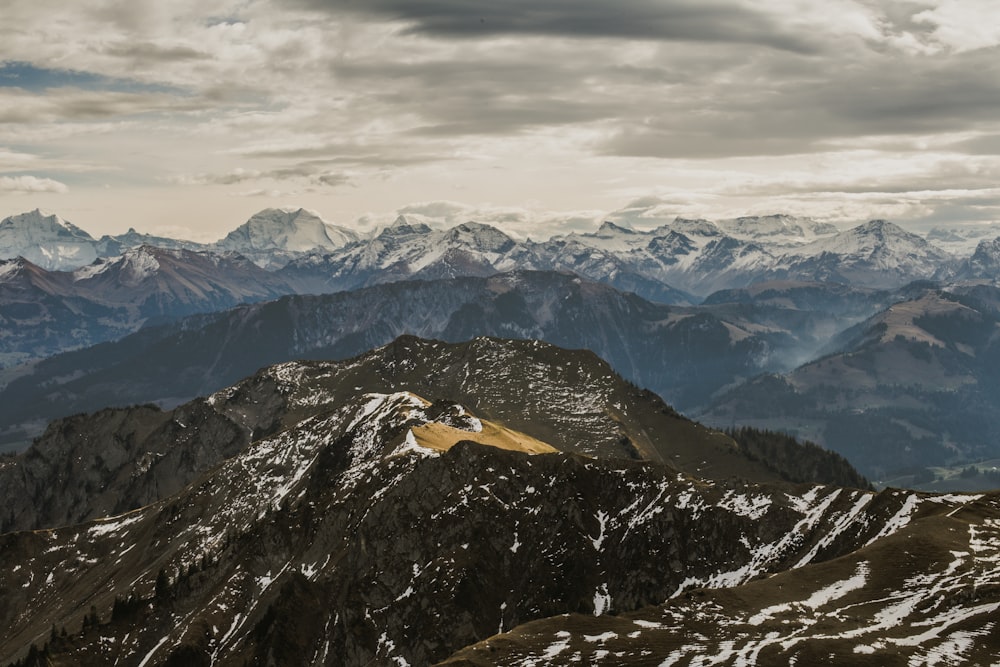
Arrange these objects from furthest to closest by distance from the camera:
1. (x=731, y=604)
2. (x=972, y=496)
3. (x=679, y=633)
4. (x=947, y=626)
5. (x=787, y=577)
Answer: (x=972, y=496), (x=787, y=577), (x=731, y=604), (x=679, y=633), (x=947, y=626)

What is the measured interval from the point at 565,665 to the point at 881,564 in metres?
58.7

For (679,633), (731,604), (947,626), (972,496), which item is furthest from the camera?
(972,496)

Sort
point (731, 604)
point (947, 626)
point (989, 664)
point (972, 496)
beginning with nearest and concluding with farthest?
point (989, 664) < point (947, 626) < point (731, 604) < point (972, 496)

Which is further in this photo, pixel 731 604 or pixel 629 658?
pixel 731 604

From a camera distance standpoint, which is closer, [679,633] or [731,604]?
[679,633]

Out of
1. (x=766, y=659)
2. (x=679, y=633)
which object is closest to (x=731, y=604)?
(x=679, y=633)

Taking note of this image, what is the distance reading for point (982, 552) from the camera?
16412 cm

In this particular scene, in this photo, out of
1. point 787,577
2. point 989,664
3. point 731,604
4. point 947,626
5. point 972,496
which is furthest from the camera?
point 972,496

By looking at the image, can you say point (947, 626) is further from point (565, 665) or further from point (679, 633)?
point (565, 665)

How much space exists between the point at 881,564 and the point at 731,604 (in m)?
26.9

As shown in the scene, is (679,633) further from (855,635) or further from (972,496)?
(972,496)

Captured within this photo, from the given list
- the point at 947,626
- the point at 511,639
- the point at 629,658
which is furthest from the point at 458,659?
the point at 947,626

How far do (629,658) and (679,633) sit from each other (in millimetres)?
11304

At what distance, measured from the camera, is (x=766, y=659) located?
134m
